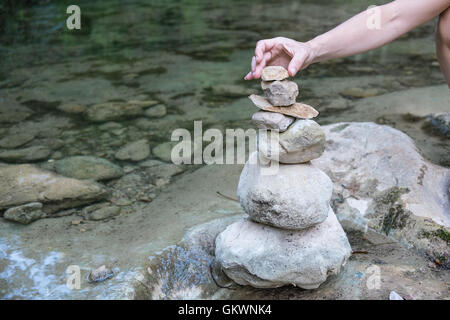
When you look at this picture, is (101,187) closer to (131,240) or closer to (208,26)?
(131,240)

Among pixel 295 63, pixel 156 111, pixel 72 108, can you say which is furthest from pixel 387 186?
pixel 72 108

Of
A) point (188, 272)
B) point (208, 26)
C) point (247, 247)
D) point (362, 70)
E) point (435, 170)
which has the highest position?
point (208, 26)

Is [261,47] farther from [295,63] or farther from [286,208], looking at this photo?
[286,208]

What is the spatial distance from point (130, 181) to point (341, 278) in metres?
1.79

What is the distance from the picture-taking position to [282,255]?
6.97 ft

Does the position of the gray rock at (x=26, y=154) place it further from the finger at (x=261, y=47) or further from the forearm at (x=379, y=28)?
the forearm at (x=379, y=28)

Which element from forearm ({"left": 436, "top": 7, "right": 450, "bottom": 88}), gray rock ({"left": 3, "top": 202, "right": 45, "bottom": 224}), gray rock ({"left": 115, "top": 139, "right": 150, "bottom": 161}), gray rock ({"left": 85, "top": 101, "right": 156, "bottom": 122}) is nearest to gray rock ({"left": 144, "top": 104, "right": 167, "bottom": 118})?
gray rock ({"left": 85, "top": 101, "right": 156, "bottom": 122})

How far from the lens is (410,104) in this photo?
432cm

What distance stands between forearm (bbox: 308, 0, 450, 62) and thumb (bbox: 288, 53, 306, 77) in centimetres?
29

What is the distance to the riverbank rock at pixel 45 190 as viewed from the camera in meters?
3.01

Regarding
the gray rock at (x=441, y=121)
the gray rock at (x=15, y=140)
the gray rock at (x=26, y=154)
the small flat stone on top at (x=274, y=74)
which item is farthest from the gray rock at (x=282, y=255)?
the gray rock at (x=15, y=140)

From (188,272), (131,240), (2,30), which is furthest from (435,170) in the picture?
(2,30)

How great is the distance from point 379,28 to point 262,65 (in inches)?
32.5

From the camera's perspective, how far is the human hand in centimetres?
225
